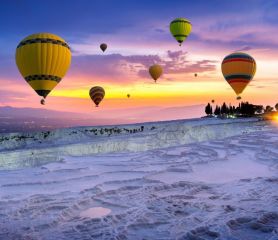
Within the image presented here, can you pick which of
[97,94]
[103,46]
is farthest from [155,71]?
[97,94]

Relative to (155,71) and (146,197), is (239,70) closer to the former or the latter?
(155,71)

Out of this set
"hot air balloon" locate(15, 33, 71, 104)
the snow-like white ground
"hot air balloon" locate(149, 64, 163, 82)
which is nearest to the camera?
the snow-like white ground

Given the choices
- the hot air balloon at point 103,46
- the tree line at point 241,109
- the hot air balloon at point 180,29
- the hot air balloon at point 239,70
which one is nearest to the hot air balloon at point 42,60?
the hot air balloon at point 239,70

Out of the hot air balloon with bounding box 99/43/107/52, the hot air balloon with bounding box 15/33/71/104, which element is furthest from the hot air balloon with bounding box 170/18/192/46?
the hot air balloon with bounding box 15/33/71/104

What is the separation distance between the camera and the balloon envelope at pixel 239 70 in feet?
105

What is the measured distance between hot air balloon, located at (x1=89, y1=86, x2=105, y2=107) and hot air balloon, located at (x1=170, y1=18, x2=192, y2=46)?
10.1 meters

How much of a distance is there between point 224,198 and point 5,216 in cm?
547

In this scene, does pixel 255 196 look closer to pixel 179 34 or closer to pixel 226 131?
pixel 226 131

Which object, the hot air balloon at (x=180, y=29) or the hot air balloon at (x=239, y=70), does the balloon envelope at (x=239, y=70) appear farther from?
the hot air balloon at (x=180, y=29)

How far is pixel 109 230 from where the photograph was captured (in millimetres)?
7328

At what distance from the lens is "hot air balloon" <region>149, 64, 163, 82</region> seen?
42.9 metres

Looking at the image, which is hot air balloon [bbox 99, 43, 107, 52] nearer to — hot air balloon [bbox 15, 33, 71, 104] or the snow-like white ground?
hot air balloon [bbox 15, 33, 71, 104]

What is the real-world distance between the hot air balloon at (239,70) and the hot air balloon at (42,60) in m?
16.2

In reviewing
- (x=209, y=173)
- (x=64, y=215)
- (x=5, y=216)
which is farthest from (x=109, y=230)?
(x=209, y=173)
